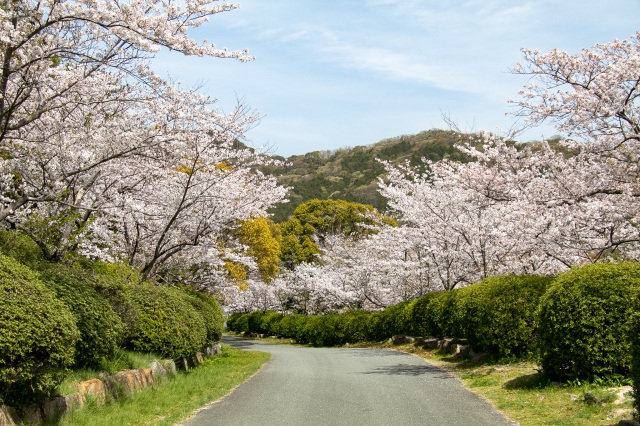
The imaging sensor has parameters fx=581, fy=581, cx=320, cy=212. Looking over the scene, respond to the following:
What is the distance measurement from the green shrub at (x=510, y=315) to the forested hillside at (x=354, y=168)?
52.5m

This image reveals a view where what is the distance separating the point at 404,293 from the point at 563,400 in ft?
62.5

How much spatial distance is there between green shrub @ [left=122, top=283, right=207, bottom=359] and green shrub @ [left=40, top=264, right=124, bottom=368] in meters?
1.28

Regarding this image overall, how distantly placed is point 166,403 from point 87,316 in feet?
6.44

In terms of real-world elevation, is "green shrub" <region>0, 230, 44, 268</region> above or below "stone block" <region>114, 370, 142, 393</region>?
above

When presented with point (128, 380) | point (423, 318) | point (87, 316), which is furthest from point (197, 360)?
point (423, 318)

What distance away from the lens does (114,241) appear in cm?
1578

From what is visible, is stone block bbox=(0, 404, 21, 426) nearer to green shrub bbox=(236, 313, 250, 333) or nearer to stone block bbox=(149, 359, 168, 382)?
stone block bbox=(149, 359, 168, 382)

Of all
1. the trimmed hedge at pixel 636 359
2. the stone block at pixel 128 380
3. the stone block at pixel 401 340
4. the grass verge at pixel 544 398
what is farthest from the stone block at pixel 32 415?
the stone block at pixel 401 340

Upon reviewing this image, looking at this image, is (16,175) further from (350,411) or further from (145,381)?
(350,411)

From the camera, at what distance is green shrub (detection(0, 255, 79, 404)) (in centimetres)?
545

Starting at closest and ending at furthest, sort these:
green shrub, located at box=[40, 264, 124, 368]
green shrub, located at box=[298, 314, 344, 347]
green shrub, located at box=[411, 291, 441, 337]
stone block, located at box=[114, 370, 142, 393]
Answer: green shrub, located at box=[40, 264, 124, 368] → stone block, located at box=[114, 370, 142, 393] → green shrub, located at box=[411, 291, 441, 337] → green shrub, located at box=[298, 314, 344, 347]

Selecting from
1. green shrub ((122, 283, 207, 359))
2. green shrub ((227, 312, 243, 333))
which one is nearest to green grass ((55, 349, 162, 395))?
green shrub ((122, 283, 207, 359))

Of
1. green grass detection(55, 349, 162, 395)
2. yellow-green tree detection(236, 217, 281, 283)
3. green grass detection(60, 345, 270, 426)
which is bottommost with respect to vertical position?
green grass detection(60, 345, 270, 426)

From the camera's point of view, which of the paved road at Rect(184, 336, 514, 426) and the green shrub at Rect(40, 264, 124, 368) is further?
the green shrub at Rect(40, 264, 124, 368)
